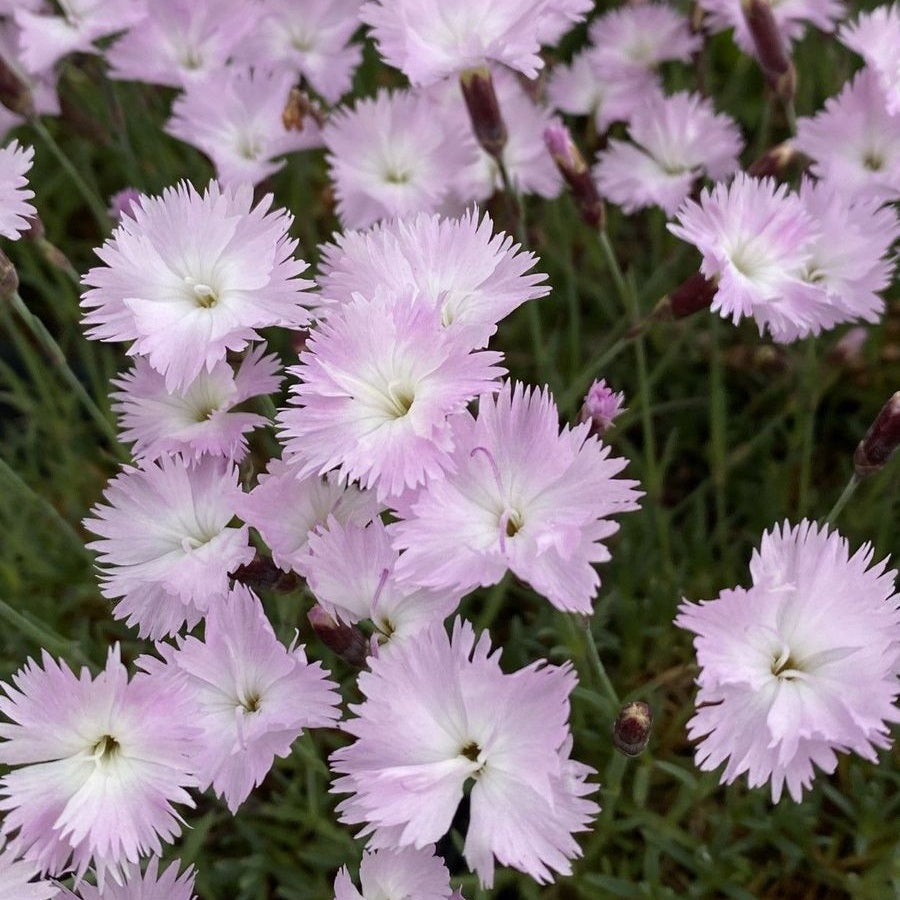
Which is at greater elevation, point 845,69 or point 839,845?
point 845,69

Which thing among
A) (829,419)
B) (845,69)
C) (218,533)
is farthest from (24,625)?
(845,69)

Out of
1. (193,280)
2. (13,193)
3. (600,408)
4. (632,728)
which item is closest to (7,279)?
(13,193)

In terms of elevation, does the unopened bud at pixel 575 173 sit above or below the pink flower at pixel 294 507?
above

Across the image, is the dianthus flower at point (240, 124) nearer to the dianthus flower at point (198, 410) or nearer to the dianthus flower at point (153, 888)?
the dianthus flower at point (198, 410)

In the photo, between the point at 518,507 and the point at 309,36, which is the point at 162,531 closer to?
the point at 518,507

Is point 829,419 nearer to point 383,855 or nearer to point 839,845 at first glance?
point 839,845

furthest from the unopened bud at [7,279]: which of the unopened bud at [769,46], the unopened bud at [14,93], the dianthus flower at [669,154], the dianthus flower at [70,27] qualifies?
the unopened bud at [769,46]
